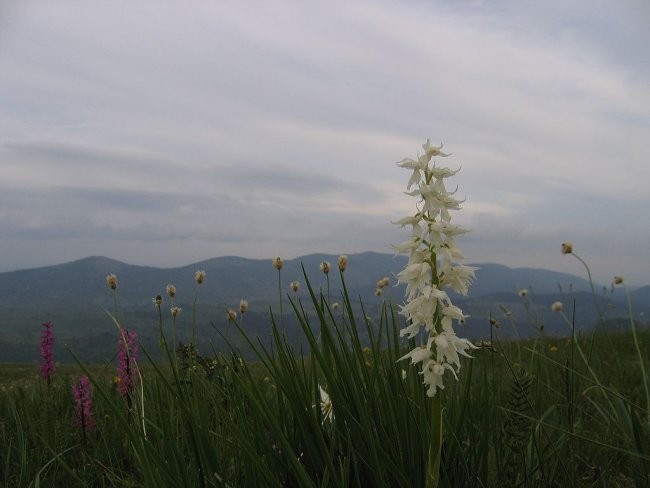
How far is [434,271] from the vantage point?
2438 mm

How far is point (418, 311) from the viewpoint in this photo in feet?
8.05

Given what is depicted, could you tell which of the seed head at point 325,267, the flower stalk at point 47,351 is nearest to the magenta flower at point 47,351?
the flower stalk at point 47,351

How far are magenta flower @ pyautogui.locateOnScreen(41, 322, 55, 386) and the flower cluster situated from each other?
454 centimetres

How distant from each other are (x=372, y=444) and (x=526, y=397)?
3.56 ft

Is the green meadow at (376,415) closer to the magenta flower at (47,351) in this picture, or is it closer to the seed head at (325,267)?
the seed head at (325,267)

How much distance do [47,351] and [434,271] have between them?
4.78 m

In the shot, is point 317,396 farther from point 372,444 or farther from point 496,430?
point 496,430

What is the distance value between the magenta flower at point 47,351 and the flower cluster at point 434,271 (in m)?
A: 4.54

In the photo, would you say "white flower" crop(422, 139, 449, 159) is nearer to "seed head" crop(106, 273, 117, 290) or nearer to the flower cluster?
the flower cluster

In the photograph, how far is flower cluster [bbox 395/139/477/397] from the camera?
7.93ft

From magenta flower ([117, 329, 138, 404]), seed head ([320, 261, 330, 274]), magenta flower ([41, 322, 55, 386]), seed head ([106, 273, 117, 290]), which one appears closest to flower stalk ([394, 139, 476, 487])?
seed head ([320, 261, 330, 274])

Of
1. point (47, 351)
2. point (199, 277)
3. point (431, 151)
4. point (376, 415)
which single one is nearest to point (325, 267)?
point (376, 415)

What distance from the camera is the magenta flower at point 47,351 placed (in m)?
5.84

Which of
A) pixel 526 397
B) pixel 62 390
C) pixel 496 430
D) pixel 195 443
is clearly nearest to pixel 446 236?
pixel 526 397
